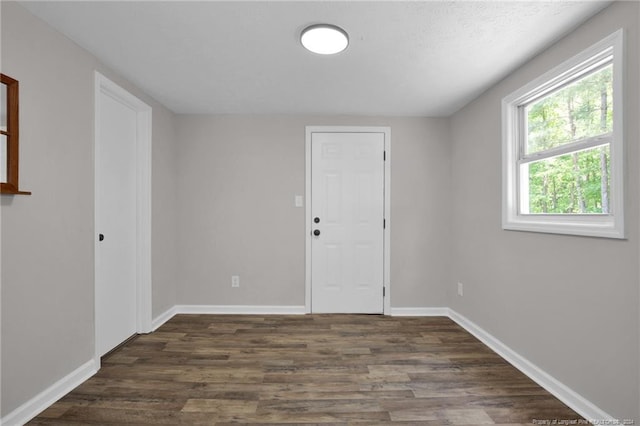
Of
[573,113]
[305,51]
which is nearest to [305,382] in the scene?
[305,51]

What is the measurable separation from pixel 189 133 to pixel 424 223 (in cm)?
291

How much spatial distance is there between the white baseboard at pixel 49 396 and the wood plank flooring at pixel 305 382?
0.04m

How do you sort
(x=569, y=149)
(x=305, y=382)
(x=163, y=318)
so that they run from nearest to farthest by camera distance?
(x=569, y=149) < (x=305, y=382) < (x=163, y=318)

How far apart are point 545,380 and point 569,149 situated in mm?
1523

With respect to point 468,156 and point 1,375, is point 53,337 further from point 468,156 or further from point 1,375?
point 468,156

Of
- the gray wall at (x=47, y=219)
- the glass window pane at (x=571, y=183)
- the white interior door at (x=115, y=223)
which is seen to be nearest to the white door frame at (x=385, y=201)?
the glass window pane at (x=571, y=183)

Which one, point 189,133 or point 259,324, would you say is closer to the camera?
point 259,324

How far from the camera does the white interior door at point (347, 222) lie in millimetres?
3498

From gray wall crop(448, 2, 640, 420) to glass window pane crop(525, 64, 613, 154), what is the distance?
7.5 inches

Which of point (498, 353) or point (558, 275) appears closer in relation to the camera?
point (558, 275)

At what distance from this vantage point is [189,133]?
3.49 metres

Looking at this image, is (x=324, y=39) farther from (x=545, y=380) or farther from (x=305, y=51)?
(x=545, y=380)

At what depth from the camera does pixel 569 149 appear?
1.92 m

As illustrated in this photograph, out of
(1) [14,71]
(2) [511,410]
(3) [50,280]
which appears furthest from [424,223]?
(1) [14,71]
